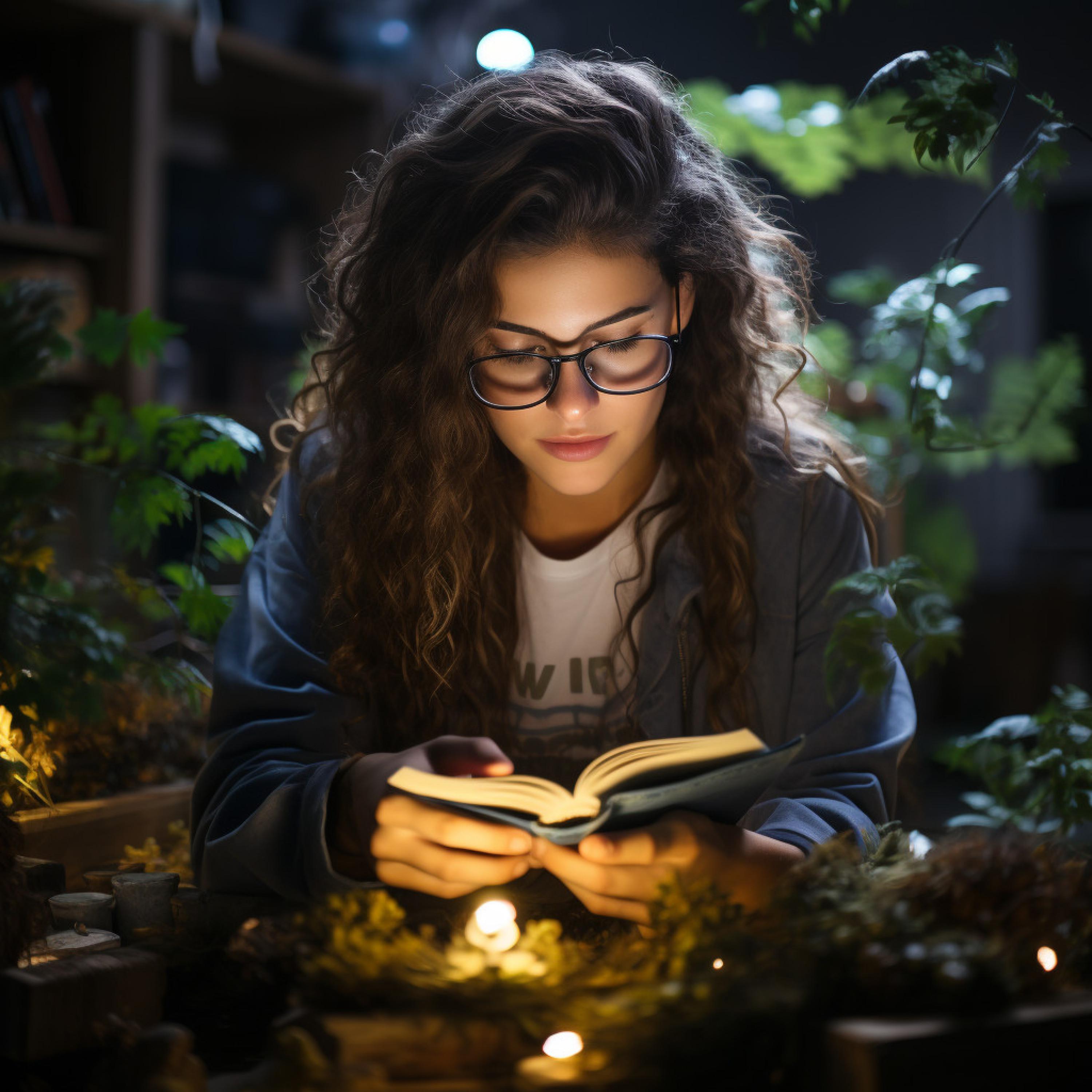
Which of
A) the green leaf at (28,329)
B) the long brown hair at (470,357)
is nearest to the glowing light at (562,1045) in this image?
the long brown hair at (470,357)

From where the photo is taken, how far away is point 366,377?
1.23m

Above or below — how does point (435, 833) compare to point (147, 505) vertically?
below

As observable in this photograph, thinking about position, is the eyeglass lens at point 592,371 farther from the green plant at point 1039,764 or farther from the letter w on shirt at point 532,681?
the green plant at point 1039,764

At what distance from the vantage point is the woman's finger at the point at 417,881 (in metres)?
0.84

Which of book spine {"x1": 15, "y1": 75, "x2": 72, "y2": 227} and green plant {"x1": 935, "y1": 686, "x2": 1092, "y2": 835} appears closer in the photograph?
green plant {"x1": 935, "y1": 686, "x2": 1092, "y2": 835}

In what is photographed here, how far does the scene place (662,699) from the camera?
48.2 inches

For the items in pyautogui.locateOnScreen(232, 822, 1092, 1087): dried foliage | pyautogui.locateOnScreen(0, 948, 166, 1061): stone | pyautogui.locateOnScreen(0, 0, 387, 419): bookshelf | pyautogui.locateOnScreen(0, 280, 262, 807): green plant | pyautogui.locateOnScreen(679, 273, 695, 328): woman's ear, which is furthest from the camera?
pyautogui.locateOnScreen(0, 0, 387, 419): bookshelf

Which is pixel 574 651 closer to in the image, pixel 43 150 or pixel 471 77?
pixel 471 77

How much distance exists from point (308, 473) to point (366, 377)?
6.3 inches

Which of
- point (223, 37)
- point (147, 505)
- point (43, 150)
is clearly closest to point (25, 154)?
point (43, 150)

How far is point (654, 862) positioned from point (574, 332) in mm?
516

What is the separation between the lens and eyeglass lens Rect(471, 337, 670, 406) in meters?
1.08

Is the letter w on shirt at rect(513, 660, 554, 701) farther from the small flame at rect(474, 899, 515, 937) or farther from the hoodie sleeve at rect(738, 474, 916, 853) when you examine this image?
the small flame at rect(474, 899, 515, 937)

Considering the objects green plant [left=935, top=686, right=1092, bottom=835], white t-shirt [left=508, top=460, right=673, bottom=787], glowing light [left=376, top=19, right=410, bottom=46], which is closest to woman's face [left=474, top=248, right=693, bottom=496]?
white t-shirt [left=508, top=460, right=673, bottom=787]
